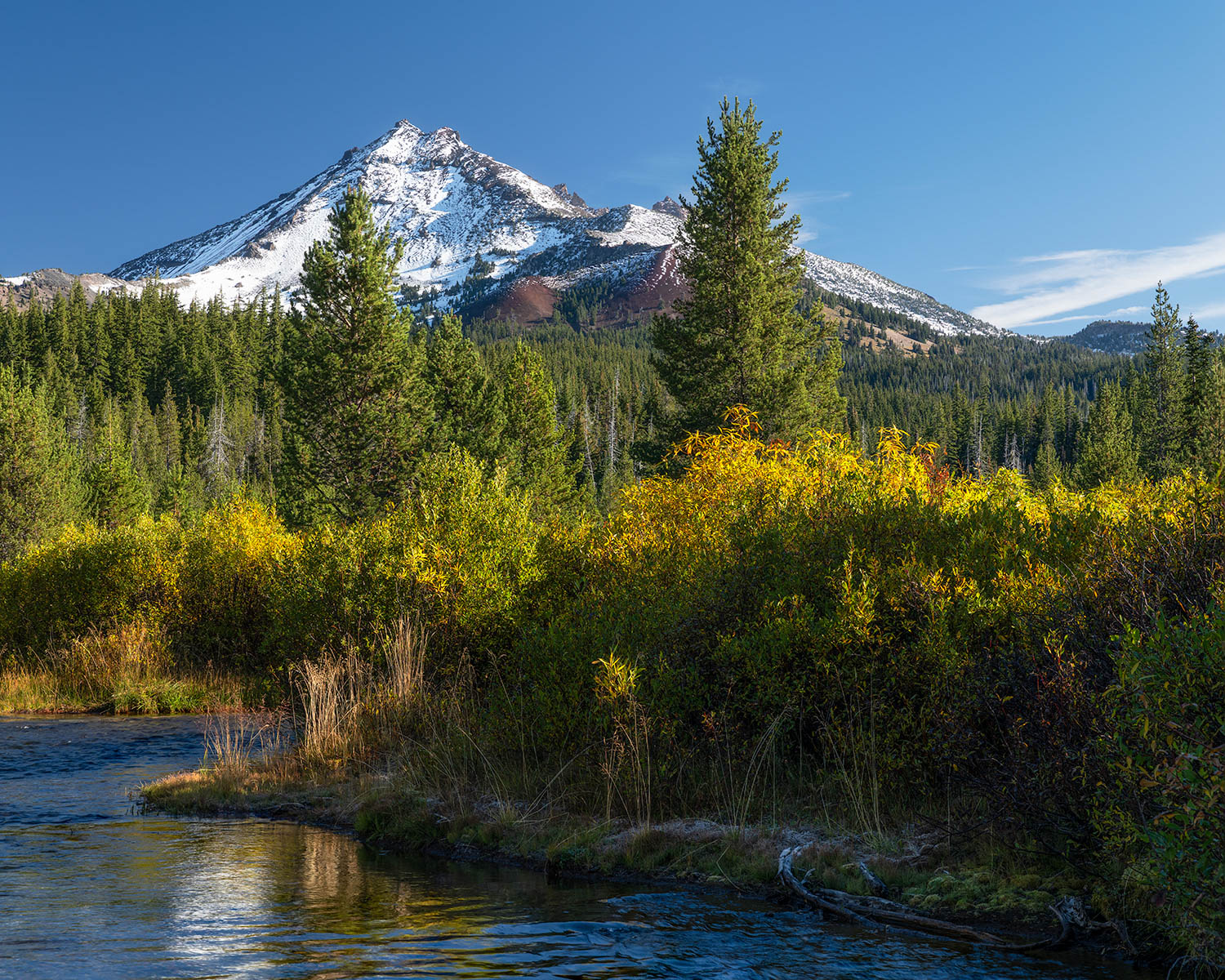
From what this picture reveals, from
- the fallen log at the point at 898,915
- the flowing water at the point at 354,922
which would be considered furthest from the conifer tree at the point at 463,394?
the fallen log at the point at 898,915

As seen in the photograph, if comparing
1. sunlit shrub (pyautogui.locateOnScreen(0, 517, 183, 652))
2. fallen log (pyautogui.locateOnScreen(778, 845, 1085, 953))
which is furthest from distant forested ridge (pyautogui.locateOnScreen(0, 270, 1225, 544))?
fallen log (pyautogui.locateOnScreen(778, 845, 1085, 953))

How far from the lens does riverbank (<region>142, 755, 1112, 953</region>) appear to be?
28.4 ft

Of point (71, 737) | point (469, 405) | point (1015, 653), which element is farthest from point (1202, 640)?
point (469, 405)

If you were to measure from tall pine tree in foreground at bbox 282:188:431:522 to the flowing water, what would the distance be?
22.6 m

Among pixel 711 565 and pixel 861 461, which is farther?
pixel 861 461

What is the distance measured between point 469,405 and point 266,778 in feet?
107

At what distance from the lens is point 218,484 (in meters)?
91.7

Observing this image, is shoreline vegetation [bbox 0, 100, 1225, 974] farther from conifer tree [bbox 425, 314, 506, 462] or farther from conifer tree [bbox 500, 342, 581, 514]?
conifer tree [bbox 500, 342, 581, 514]

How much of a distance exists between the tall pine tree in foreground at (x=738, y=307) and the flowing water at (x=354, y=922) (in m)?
22.5

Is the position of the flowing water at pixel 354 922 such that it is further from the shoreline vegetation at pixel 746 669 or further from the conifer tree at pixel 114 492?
the conifer tree at pixel 114 492

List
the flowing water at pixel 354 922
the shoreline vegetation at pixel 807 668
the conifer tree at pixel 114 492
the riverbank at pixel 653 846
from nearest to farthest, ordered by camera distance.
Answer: the flowing water at pixel 354 922 → the shoreline vegetation at pixel 807 668 → the riverbank at pixel 653 846 → the conifer tree at pixel 114 492

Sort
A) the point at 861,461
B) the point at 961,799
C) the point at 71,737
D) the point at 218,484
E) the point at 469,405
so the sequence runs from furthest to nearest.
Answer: the point at 218,484, the point at 469,405, the point at 71,737, the point at 861,461, the point at 961,799

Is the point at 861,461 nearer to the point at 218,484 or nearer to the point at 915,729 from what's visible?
the point at 915,729

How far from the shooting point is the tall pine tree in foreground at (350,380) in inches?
1329
